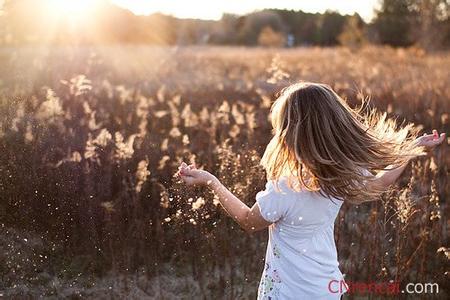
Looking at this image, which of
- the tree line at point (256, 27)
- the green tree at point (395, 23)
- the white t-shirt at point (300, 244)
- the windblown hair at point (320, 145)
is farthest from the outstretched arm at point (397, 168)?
the green tree at point (395, 23)

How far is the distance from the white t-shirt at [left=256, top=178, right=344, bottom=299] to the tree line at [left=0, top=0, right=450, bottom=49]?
358 cm

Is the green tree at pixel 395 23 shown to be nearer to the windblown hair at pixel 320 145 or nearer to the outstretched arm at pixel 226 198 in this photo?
the windblown hair at pixel 320 145

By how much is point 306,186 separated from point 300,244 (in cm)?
23

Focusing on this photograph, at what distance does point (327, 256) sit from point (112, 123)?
4.07 metres

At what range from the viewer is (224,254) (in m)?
4.11

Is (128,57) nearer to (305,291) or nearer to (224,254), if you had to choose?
(224,254)

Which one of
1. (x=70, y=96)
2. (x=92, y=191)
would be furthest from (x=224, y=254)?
(x=70, y=96)

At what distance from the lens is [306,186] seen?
7.87 ft

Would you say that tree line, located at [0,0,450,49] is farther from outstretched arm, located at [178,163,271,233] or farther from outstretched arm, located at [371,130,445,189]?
outstretched arm, located at [371,130,445,189]

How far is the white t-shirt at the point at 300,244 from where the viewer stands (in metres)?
2.39

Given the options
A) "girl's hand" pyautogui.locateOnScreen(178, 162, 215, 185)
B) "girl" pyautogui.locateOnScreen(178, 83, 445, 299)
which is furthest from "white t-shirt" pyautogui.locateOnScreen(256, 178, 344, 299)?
"girl's hand" pyautogui.locateOnScreen(178, 162, 215, 185)

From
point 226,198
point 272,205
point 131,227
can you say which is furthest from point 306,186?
point 131,227

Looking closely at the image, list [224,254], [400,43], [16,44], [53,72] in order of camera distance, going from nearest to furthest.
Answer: [224,254], [53,72], [16,44], [400,43]

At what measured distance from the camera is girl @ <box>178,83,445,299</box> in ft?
7.89
